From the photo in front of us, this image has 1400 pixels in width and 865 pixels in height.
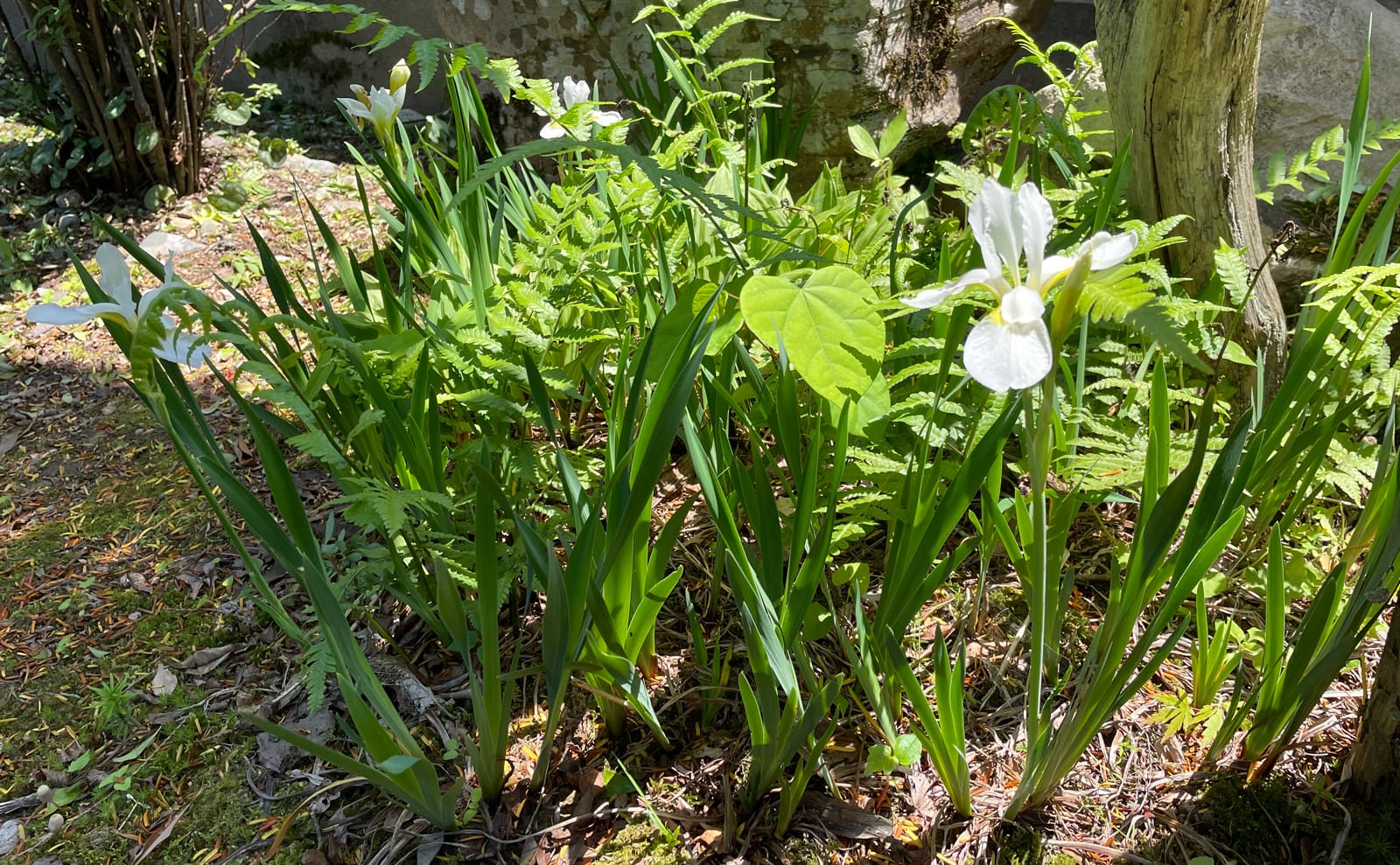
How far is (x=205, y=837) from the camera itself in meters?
1.31

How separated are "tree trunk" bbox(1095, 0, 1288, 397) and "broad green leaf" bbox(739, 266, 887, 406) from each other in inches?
40.8

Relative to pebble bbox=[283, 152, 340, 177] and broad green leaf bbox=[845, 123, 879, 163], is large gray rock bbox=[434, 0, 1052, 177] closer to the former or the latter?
broad green leaf bbox=[845, 123, 879, 163]

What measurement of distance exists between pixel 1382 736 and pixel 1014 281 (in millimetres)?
866

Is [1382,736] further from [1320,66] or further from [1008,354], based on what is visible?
[1320,66]

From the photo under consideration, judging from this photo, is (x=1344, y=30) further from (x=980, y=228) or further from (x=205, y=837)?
(x=205, y=837)

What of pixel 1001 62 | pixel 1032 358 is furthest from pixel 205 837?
pixel 1001 62

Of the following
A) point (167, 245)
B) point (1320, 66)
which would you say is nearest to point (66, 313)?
point (167, 245)

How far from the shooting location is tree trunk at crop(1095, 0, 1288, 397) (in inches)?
64.1

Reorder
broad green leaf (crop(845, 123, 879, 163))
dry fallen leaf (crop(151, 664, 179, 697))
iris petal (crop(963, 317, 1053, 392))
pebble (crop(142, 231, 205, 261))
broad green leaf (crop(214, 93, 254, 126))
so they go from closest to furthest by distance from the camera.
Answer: iris petal (crop(963, 317, 1053, 392))
dry fallen leaf (crop(151, 664, 179, 697))
broad green leaf (crop(845, 123, 879, 163))
pebble (crop(142, 231, 205, 261))
broad green leaf (crop(214, 93, 254, 126))

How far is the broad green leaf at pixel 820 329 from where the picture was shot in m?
1.04

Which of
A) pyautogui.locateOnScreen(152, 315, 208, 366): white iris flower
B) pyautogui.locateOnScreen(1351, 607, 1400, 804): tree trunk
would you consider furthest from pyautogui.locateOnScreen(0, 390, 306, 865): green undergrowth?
pyautogui.locateOnScreen(1351, 607, 1400, 804): tree trunk

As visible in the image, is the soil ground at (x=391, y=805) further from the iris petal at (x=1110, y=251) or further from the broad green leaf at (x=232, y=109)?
the broad green leaf at (x=232, y=109)

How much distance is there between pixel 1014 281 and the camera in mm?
820

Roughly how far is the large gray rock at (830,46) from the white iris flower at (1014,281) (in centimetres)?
185
